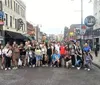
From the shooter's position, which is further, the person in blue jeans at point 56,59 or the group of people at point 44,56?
the person in blue jeans at point 56,59

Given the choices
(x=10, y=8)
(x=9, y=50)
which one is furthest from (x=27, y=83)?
(x=10, y=8)

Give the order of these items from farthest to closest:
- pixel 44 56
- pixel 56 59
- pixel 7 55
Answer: pixel 44 56, pixel 56 59, pixel 7 55

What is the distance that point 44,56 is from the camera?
1911 centimetres

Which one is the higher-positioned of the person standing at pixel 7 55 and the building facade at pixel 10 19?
the building facade at pixel 10 19

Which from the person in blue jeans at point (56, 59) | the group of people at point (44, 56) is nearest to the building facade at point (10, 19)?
the group of people at point (44, 56)

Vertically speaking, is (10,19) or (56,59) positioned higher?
(10,19)

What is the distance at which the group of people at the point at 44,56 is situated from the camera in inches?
697

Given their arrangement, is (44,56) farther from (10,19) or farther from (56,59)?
(10,19)

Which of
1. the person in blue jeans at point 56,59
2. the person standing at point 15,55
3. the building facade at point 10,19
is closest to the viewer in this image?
the person standing at point 15,55

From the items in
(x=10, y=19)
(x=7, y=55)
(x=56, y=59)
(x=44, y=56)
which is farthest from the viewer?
(x=10, y=19)

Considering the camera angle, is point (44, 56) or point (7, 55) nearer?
point (7, 55)

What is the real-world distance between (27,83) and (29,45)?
755 cm

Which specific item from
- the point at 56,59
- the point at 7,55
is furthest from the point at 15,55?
the point at 56,59

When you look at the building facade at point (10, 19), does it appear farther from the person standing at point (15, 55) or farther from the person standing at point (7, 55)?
the person standing at point (7, 55)
